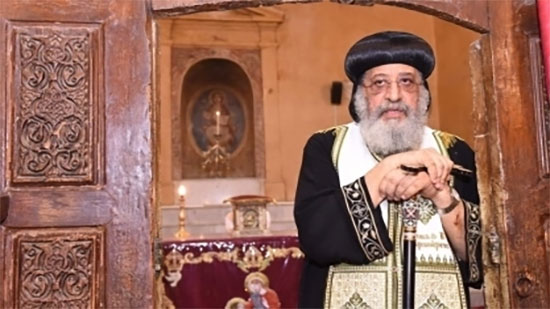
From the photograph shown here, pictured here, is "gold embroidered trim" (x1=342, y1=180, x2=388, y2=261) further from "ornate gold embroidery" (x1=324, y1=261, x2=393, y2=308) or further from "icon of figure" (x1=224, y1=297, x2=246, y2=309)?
"icon of figure" (x1=224, y1=297, x2=246, y2=309)

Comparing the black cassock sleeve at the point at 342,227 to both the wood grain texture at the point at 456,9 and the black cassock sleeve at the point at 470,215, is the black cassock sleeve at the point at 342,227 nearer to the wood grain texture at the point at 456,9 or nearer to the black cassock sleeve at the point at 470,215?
the black cassock sleeve at the point at 470,215

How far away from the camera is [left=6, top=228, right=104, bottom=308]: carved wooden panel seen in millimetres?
1732

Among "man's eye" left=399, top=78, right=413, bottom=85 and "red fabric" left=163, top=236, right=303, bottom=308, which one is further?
"red fabric" left=163, top=236, right=303, bottom=308

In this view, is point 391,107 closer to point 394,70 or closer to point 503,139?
point 394,70

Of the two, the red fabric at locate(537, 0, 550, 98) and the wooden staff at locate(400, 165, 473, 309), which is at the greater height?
the red fabric at locate(537, 0, 550, 98)

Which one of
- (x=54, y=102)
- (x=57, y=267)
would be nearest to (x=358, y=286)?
(x=57, y=267)

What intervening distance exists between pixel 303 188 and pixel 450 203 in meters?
0.44

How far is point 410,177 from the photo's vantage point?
1.84 meters

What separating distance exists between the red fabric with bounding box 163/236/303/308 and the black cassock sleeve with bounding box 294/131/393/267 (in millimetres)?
2030

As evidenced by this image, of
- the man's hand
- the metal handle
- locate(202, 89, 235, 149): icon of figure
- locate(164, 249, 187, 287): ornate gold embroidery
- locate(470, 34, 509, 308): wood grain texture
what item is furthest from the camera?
locate(202, 89, 235, 149): icon of figure

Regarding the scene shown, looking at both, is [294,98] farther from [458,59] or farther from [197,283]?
[197,283]

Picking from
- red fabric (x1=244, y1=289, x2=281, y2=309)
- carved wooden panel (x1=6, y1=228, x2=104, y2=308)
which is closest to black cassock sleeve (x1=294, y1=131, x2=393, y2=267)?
carved wooden panel (x1=6, y1=228, x2=104, y2=308)

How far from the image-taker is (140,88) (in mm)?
1820

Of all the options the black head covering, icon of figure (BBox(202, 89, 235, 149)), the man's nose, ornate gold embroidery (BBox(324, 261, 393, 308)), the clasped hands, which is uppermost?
icon of figure (BBox(202, 89, 235, 149))
